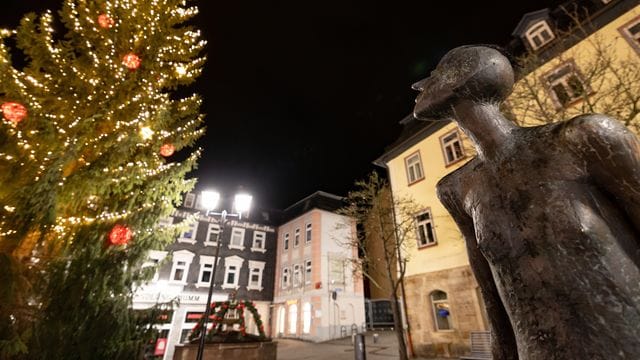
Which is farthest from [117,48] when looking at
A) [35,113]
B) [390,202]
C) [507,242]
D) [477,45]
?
[390,202]

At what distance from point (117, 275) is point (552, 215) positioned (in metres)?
5.95

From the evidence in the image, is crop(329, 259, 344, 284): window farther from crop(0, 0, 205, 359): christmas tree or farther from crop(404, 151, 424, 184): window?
crop(0, 0, 205, 359): christmas tree

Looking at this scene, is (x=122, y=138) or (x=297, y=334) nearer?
(x=122, y=138)

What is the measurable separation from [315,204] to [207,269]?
1090 centimetres

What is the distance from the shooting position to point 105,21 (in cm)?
598

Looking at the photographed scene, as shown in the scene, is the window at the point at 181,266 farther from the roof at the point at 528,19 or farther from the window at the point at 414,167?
the roof at the point at 528,19

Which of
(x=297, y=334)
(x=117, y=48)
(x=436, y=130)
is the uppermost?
(x=436, y=130)

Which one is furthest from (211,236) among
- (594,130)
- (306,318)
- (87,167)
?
(594,130)

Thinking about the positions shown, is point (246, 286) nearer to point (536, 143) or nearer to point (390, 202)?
point (390, 202)

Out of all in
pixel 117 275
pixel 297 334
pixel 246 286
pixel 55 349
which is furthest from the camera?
pixel 246 286

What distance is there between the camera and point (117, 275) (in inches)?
192

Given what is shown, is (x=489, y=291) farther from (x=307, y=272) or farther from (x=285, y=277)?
(x=285, y=277)

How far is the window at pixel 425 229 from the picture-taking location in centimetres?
1336

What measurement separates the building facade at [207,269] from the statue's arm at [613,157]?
24361 mm
